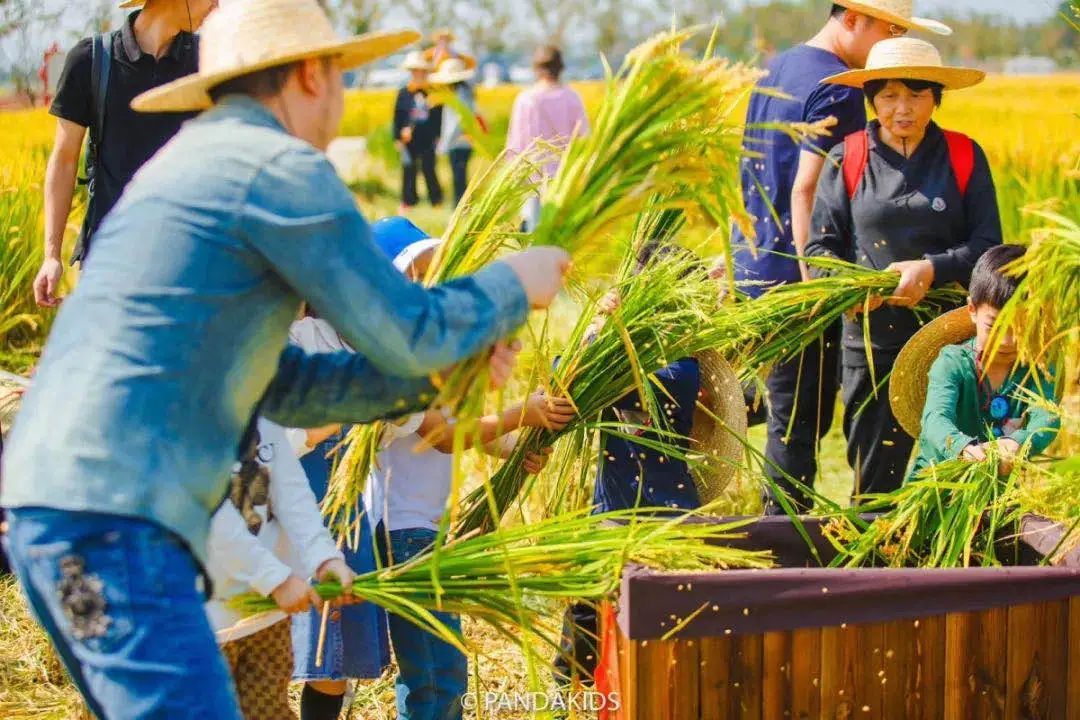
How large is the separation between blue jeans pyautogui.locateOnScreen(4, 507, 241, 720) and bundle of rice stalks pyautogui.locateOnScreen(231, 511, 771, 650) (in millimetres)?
650

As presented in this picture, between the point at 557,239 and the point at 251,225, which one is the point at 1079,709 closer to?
the point at 557,239

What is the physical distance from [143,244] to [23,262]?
4.73m

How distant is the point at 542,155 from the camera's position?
12.0 ft

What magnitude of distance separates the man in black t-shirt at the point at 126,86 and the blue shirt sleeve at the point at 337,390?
2144mm

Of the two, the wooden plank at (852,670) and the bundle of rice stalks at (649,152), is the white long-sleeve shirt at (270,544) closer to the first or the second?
the bundle of rice stalks at (649,152)

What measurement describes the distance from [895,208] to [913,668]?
5.50ft

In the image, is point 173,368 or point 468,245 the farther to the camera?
point 468,245

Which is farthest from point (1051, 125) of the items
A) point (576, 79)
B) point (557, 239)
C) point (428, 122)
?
point (576, 79)

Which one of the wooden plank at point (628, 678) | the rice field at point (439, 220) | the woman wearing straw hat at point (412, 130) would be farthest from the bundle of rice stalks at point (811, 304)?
the woman wearing straw hat at point (412, 130)

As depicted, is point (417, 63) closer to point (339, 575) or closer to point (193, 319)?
point (339, 575)

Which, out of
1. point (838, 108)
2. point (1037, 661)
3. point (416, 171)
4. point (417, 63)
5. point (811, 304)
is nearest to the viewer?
point (1037, 661)

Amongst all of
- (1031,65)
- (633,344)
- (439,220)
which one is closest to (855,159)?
(633,344)

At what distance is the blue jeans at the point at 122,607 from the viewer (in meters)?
2.02

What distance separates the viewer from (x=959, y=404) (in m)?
3.75
